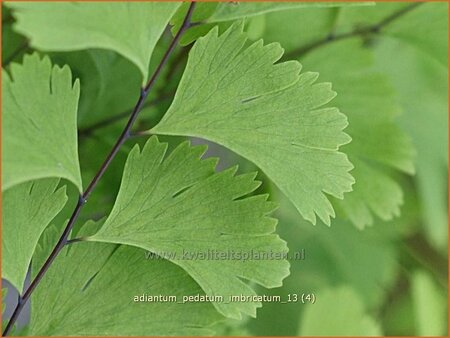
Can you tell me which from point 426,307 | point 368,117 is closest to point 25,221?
point 368,117

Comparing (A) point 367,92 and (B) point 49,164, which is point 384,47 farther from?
(B) point 49,164

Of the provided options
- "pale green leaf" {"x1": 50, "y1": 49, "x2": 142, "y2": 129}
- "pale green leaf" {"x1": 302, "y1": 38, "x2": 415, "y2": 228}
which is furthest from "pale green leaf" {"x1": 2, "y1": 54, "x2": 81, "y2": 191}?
"pale green leaf" {"x1": 302, "y1": 38, "x2": 415, "y2": 228}

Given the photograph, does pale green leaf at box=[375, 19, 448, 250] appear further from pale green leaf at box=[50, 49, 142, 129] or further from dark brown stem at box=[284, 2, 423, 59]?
pale green leaf at box=[50, 49, 142, 129]

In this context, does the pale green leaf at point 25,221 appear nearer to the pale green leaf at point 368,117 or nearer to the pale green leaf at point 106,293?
the pale green leaf at point 106,293

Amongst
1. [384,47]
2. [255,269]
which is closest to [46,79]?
[255,269]

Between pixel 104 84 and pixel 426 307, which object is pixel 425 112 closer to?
pixel 426 307

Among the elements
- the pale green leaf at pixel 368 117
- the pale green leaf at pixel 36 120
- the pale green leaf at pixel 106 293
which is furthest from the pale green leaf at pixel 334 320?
the pale green leaf at pixel 36 120
